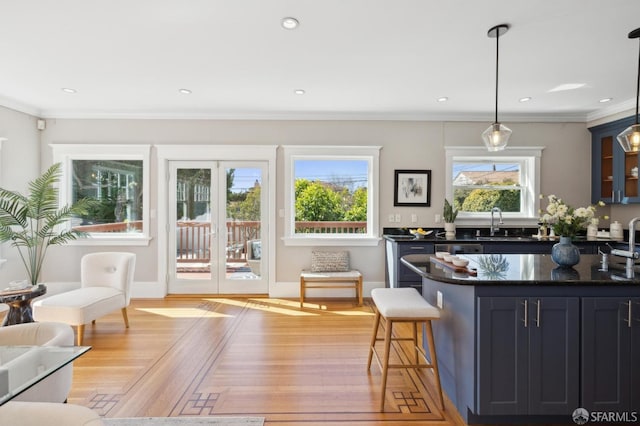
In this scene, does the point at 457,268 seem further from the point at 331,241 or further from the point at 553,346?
the point at 331,241

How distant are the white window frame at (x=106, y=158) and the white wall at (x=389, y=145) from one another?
108 millimetres

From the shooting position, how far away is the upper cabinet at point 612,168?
4246 mm

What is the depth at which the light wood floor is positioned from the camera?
2.19m

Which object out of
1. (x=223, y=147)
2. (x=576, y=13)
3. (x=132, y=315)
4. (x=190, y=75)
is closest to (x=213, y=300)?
(x=132, y=315)

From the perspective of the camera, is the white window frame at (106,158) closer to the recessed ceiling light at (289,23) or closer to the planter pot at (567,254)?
the recessed ceiling light at (289,23)

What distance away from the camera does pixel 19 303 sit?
306 centimetres

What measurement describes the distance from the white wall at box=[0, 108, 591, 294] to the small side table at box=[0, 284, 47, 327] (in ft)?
5.47

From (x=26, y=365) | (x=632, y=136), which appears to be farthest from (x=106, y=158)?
(x=632, y=136)

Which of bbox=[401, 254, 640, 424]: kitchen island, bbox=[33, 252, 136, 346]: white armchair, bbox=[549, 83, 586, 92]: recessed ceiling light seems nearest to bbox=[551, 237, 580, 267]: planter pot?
bbox=[401, 254, 640, 424]: kitchen island

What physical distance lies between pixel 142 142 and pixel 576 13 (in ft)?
16.4

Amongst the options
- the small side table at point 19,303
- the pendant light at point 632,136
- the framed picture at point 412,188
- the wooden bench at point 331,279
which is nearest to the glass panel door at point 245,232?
the wooden bench at point 331,279

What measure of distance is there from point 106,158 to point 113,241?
3.97 ft

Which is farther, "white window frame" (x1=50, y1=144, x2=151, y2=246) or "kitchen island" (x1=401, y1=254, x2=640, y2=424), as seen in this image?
"white window frame" (x1=50, y1=144, x2=151, y2=246)

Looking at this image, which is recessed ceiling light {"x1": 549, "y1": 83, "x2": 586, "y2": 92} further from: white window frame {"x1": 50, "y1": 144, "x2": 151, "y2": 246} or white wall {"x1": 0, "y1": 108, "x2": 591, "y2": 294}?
white window frame {"x1": 50, "y1": 144, "x2": 151, "y2": 246}
